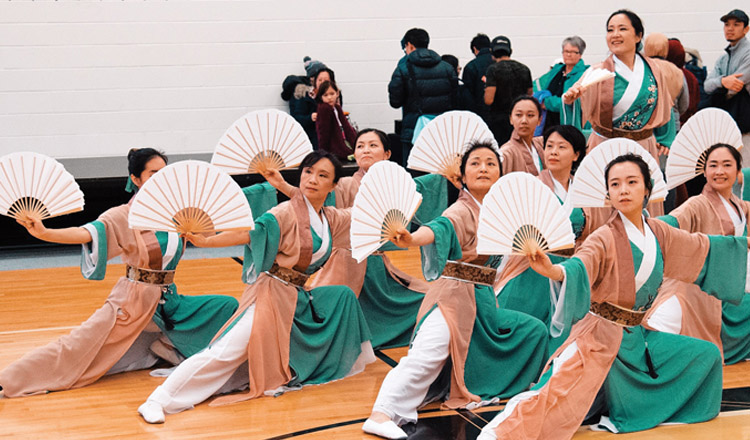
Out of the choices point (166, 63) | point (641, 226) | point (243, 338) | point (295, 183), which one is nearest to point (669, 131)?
point (641, 226)

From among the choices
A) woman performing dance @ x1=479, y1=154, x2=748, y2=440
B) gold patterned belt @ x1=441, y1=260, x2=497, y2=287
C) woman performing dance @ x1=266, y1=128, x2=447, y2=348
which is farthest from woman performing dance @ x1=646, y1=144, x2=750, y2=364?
woman performing dance @ x1=266, y1=128, x2=447, y2=348

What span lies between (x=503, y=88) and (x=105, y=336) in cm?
353

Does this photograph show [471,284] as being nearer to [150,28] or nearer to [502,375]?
[502,375]

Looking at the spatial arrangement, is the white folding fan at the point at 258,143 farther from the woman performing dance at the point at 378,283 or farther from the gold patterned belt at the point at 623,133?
A: the gold patterned belt at the point at 623,133

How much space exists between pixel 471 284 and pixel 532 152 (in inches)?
53.9

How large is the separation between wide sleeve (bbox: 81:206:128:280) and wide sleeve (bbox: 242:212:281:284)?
1.99ft

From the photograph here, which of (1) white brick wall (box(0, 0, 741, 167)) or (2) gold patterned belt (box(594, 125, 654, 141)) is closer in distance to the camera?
(2) gold patterned belt (box(594, 125, 654, 141))

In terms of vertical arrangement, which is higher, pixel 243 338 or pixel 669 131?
pixel 669 131

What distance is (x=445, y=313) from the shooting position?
3.64 metres

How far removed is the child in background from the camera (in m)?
7.11

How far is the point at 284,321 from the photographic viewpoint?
3842 millimetres

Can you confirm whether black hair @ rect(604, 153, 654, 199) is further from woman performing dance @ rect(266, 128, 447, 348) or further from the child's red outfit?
the child's red outfit

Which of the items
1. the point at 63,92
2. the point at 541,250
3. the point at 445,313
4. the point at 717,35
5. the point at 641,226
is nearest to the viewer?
the point at 541,250

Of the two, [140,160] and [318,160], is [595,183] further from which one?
[140,160]
